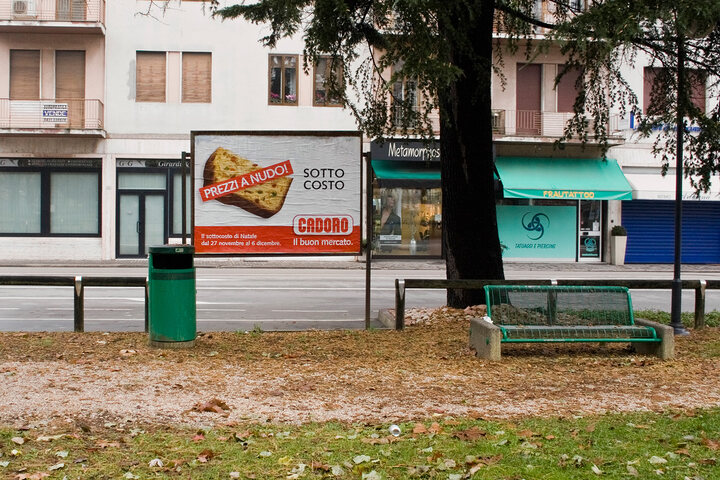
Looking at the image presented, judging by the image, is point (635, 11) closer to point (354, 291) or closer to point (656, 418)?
point (656, 418)

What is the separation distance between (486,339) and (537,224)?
896 inches

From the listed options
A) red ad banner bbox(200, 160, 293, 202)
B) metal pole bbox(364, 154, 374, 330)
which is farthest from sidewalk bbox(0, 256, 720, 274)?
red ad banner bbox(200, 160, 293, 202)

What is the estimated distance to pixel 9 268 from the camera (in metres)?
25.4

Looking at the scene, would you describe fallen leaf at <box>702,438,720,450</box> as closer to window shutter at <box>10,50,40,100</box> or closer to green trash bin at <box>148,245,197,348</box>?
green trash bin at <box>148,245,197,348</box>

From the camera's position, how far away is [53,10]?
89.6ft

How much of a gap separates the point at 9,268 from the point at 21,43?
8299 mm

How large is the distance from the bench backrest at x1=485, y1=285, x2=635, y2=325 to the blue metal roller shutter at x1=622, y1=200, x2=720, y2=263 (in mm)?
23159

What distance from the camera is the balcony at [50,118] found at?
1072 inches

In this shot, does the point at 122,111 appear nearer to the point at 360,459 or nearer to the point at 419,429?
the point at 419,429

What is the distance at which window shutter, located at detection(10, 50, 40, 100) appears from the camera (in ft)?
91.0

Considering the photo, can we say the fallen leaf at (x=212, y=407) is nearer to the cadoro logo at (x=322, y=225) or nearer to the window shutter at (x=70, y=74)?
the cadoro logo at (x=322, y=225)

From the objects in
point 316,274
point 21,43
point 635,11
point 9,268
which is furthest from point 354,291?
point 21,43

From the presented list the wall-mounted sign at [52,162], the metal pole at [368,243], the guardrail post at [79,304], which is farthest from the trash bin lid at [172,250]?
the wall-mounted sign at [52,162]

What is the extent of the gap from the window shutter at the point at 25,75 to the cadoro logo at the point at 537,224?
1871 cm
